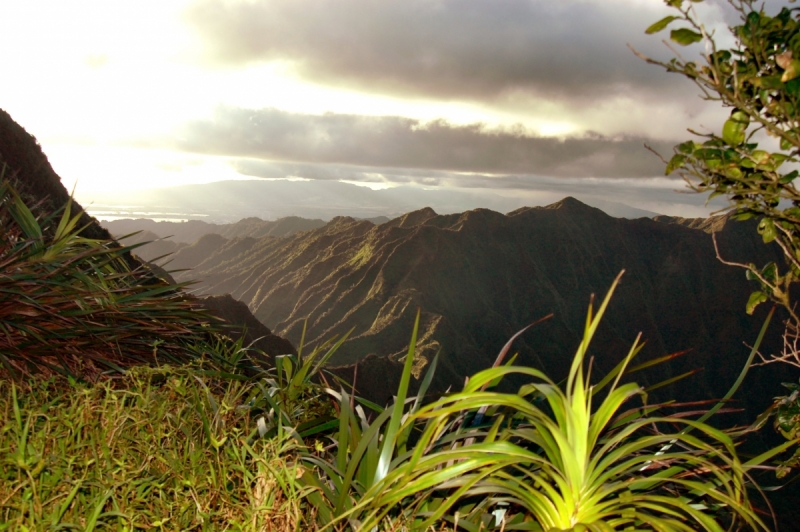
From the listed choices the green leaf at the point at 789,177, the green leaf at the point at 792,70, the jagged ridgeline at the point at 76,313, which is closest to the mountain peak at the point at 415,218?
the jagged ridgeline at the point at 76,313

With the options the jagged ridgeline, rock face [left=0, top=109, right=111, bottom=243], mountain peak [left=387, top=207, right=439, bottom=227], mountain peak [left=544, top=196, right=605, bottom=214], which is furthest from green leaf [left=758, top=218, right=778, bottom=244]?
mountain peak [left=544, top=196, right=605, bottom=214]

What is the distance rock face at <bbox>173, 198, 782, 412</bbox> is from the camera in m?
71.1

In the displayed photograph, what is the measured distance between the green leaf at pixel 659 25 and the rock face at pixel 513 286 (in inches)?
2071

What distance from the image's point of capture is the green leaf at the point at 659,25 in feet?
6.36

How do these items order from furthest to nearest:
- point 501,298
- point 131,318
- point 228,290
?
point 228,290, point 501,298, point 131,318

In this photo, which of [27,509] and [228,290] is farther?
[228,290]

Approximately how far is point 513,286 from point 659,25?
89038mm

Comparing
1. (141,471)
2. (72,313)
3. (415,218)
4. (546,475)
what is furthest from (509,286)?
(141,471)

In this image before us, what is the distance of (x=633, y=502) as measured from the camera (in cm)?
165

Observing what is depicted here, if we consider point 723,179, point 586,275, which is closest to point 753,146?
point 723,179

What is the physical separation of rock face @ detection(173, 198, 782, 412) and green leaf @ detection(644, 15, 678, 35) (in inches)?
2071

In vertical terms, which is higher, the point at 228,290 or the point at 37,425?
the point at 37,425

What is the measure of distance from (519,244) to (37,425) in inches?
3836

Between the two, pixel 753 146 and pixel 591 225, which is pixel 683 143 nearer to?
pixel 753 146
